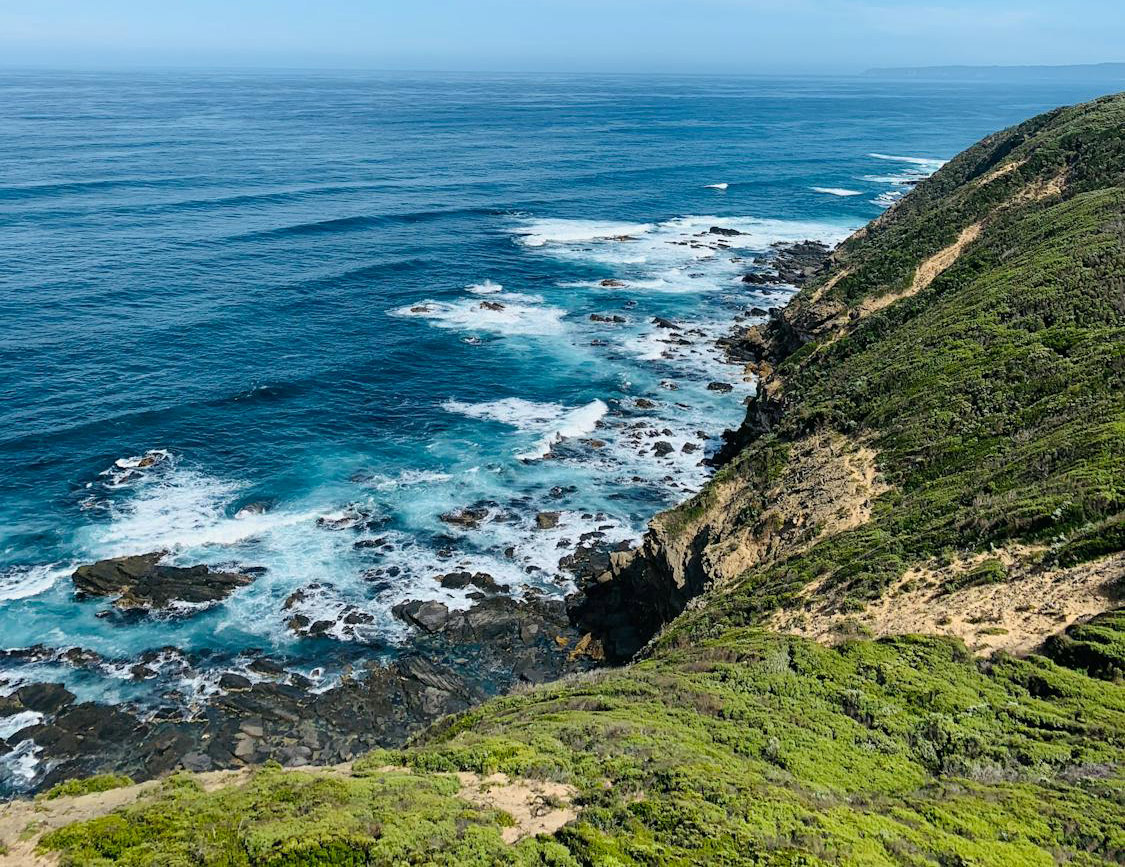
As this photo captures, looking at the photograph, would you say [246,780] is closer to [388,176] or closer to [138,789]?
[138,789]

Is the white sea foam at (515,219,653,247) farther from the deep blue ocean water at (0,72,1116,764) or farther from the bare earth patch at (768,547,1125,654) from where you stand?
the bare earth patch at (768,547,1125,654)

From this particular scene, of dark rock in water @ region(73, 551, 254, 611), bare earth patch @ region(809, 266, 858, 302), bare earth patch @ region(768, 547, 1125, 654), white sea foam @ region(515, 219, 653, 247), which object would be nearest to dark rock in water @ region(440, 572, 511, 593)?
dark rock in water @ region(73, 551, 254, 611)

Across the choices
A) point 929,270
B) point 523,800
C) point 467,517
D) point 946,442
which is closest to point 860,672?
point 523,800

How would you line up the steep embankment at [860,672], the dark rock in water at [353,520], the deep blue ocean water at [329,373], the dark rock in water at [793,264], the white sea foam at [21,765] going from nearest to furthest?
the steep embankment at [860,672] → the white sea foam at [21,765] → the deep blue ocean water at [329,373] → the dark rock in water at [353,520] → the dark rock in water at [793,264]

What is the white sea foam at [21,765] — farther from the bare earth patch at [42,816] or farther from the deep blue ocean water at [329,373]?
the bare earth patch at [42,816]

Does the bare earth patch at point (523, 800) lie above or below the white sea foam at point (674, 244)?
below

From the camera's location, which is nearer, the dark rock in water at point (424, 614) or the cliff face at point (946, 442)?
the cliff face at point (946, 442)

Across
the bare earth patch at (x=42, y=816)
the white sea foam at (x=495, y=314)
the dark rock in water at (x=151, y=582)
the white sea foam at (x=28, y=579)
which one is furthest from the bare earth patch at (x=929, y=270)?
the white sea foam at (x=28, y=579)
